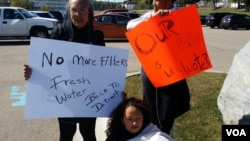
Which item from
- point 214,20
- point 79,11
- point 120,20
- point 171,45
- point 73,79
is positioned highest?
point 79,11

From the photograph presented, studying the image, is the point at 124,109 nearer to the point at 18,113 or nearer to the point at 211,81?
the point at 18,113

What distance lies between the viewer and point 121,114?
337 cm

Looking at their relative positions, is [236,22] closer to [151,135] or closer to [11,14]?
[11,14]

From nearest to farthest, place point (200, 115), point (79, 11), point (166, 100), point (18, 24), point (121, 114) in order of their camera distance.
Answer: point (79, 11)
point (121, 114)
point (166, 100)
point (200, 115)
point (18, 24)

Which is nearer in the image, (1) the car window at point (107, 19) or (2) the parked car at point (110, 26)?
(2) the parked car at point (110, 26)

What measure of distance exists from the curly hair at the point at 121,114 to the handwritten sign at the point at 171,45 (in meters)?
0.23

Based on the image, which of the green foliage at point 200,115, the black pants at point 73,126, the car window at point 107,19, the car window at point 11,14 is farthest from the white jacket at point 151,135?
the car window at point 107,19

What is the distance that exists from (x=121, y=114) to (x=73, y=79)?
0.50 meters

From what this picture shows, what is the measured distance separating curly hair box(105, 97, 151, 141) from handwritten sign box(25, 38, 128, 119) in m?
0.11

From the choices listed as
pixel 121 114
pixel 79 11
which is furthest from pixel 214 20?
pixel 79 11

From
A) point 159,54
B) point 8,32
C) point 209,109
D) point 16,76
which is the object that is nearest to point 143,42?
point 159,54

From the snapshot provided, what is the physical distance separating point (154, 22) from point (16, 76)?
302 inches

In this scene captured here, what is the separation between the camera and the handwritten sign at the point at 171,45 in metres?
3.37

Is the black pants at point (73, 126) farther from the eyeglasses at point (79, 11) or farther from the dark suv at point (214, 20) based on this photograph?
the dark suv at point (214, 20)
